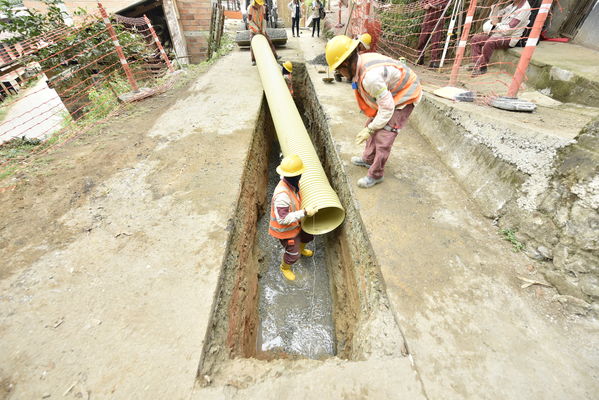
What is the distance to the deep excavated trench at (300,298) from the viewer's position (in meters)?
1.88

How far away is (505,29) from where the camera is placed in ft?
13.4

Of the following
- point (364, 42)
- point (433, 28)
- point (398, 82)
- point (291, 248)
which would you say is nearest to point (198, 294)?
point (291, 248)

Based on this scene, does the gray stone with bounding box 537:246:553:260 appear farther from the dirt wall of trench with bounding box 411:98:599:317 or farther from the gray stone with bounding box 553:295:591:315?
the gray stone with bounding box 553:295:591:315

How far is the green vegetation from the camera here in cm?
212

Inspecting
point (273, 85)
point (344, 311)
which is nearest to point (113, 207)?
point (344, 311)

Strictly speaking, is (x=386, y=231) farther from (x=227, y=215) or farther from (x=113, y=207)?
(x=113, y=207)

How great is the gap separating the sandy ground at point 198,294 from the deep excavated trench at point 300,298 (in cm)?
13

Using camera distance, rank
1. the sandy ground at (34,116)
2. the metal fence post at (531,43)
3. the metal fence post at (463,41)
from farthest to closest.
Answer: the sandy ground at (34,116)
the metal fence post at (463,41)
the metal fence post at (531,43)

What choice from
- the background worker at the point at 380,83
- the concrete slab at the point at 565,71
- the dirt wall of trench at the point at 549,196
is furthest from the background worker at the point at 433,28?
the background worker at the point at 380,83

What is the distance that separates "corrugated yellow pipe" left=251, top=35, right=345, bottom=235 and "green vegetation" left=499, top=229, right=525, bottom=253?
1479 millimetres

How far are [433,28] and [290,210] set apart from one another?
5.94 meters

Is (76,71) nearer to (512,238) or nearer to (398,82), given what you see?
(398,82)

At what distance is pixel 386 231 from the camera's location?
2410 mm

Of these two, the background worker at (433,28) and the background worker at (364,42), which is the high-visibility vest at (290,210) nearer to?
the background worker at (364,42)
